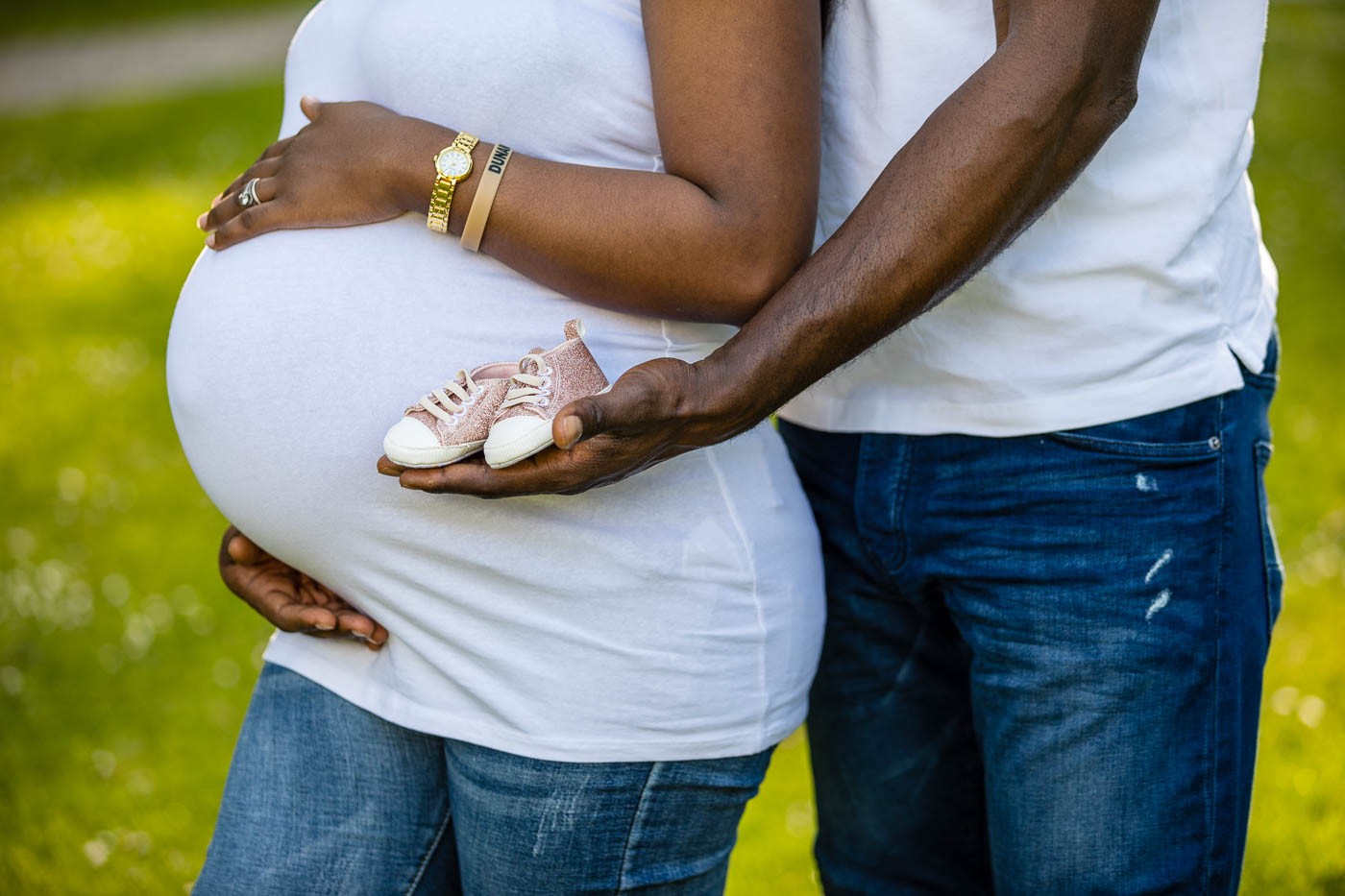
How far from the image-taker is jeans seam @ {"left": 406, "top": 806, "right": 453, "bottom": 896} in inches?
67.3

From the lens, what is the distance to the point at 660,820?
1.55 metres

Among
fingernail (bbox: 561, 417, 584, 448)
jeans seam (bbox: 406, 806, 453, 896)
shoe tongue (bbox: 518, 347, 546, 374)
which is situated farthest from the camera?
jeans seam (bbox: 406, 806, 453, 896)

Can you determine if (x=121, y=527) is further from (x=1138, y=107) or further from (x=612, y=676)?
(x=1138, y=107)

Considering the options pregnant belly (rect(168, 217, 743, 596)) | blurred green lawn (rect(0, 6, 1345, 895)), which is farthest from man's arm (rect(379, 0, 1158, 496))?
blurred green lawn (rect(0, 6, 1345, 895))

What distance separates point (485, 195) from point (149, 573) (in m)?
4.29

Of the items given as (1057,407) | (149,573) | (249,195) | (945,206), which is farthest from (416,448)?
(149,573)

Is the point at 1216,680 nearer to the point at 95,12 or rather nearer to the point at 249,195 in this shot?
the point at 249,195

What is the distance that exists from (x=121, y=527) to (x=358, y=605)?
4.35m

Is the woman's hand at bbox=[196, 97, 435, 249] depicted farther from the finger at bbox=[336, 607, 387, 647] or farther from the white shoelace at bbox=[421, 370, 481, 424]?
the finger at bbox=[336, 607, 387, 647]

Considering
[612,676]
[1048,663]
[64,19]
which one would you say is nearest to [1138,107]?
[1048,663]

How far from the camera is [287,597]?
1760 millimetres

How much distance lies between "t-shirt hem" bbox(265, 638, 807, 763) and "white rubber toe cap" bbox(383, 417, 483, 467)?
14.6 inches

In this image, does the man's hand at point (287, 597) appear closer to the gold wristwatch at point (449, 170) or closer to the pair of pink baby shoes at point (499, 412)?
the pair of pink baby shoes at point (499, 412)

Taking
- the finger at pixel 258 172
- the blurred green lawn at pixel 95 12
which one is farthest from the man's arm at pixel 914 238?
the blurred green lawn at pixel 95 12
